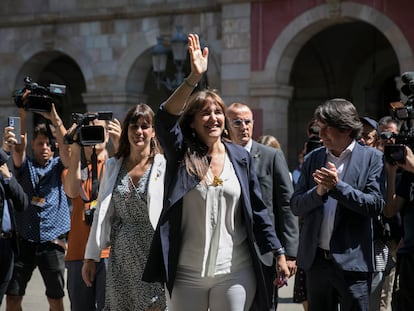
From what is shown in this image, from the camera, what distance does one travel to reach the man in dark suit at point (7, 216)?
602 cm

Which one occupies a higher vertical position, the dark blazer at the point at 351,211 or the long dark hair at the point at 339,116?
the long dark hair at the point at 339,116

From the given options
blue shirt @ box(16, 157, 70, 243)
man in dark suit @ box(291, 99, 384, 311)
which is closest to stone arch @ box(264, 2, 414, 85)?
blue shirt @ box(16, 157, 70, 243)

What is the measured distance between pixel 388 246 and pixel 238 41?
38.4 feet

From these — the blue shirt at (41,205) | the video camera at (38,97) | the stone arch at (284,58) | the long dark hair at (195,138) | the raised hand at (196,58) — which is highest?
the stone arch at (284,58)

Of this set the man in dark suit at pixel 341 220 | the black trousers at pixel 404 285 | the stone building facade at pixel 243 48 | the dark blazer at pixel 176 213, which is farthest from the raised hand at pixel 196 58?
the stone building facade at pixel 243 48

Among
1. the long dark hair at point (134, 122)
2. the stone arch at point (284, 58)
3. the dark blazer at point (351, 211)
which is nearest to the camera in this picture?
the dark blazer at point (351, 211)

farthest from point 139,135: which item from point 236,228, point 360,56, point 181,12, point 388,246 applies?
point 360,56

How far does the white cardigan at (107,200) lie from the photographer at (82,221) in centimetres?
39

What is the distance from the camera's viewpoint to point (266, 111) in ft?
54.6

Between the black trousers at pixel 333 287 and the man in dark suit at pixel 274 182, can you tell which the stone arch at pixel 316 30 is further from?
the black trousers at pixel 333 287

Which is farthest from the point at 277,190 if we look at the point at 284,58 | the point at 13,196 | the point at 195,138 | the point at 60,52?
the point at 60,52

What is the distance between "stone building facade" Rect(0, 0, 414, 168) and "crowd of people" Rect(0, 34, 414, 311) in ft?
32.5

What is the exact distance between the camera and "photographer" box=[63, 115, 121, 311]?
18.9ft

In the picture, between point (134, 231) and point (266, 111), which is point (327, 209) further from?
point (266, 111)
